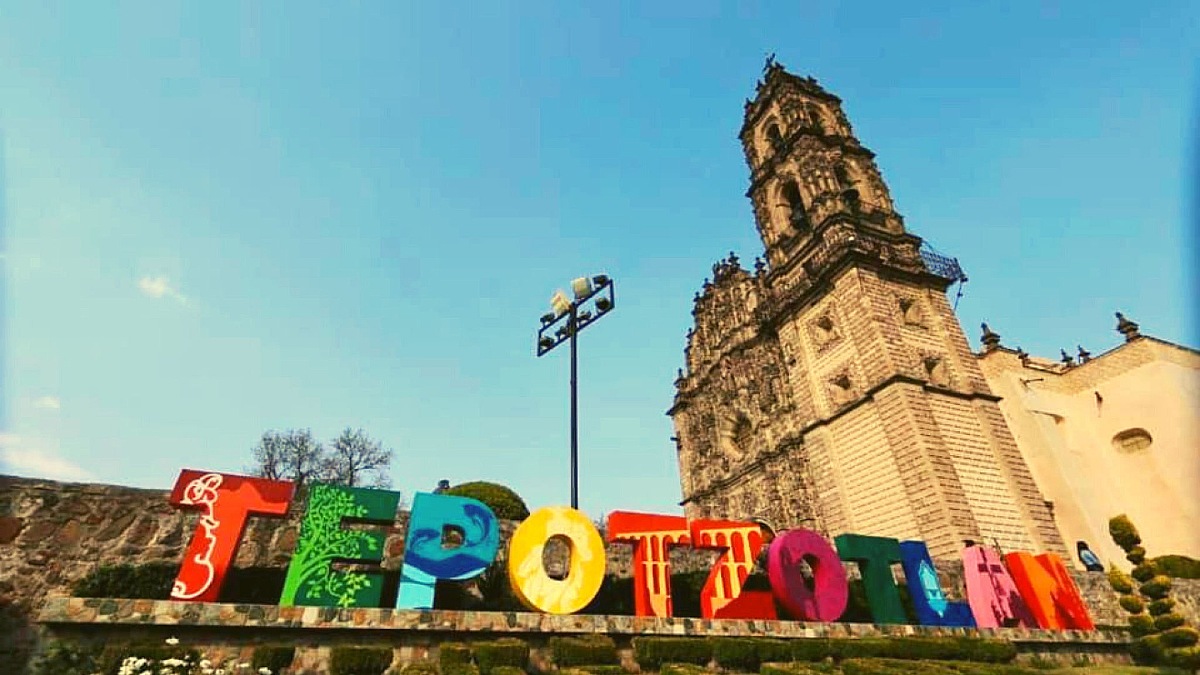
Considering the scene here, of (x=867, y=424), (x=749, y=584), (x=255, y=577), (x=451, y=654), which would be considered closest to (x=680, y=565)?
(x=749, y=584)

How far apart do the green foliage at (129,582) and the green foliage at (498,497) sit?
5.11 metres

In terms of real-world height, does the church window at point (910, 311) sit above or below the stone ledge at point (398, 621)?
above

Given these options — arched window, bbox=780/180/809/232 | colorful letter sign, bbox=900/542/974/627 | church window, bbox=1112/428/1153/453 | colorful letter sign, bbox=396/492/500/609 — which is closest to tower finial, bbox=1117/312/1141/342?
church window, bbox=1112/428/1153/453

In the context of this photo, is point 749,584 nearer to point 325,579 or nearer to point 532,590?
point 532,590

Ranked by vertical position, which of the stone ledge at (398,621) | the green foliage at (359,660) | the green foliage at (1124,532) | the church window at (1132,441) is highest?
the church window at (1132,441)

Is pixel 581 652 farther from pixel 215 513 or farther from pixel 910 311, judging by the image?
pixel 910 311

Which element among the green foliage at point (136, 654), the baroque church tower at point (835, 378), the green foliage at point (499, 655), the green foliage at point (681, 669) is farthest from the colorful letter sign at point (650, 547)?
the baroque church tower at point (835, 378)

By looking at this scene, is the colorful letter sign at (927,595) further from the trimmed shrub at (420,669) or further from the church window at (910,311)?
the church window at (910,311)

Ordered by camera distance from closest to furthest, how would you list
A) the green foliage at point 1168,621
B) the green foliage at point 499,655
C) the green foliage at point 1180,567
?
the green foliage at point 499,655 → the green foliage at point 1168,621 → the green foliage at point 1180,567

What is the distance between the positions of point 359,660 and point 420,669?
2.75ft

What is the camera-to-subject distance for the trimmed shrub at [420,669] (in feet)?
19.9

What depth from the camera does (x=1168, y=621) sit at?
8.48 meters

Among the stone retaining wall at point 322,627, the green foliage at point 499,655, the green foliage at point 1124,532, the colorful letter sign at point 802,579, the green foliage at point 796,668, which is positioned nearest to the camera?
the stone retaining wall at point 322,627

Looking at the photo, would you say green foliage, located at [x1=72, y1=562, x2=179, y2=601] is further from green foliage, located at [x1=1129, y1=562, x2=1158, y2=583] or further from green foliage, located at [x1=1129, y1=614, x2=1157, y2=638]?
green foliage, located at [x1=1129, y1=614, x2=1157, y2=638]
